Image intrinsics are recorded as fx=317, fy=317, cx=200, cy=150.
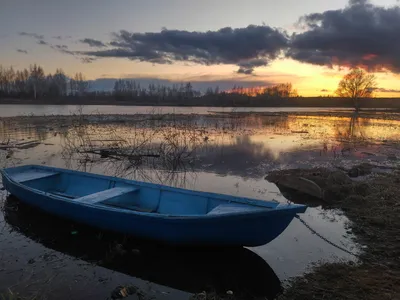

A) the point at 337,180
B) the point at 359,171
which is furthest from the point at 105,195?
the point at 359,171

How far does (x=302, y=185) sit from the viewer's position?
9.90 m

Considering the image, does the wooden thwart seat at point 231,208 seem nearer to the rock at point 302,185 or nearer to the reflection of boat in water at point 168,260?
the reflection of boat in water at point 168,260

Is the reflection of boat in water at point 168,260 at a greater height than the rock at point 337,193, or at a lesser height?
lesser

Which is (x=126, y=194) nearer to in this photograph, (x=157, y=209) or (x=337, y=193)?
(x=157, y=209)

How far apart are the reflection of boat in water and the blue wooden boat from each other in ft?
1.06

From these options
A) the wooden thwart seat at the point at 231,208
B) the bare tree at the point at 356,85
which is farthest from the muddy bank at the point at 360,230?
the bare tree at the point at 356,85

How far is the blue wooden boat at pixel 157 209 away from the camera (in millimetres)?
5410

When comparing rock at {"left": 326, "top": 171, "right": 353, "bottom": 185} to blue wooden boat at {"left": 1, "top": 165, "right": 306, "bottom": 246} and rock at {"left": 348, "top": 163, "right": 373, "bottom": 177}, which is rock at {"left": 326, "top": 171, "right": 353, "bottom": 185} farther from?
blue wooden boat at {"left": 1, "top": 165, "right": 306, "bottom": 246}

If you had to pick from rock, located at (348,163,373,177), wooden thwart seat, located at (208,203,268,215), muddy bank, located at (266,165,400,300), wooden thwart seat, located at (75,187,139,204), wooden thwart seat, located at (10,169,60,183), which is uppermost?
wooden thwart seat, located at (208,203,268,215)

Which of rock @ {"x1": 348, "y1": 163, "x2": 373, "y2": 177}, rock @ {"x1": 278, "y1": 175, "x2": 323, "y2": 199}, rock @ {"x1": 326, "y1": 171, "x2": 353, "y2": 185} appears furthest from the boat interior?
rock @ {"x1": 348, "y1": 163, "x2": 373, "y2": 177}

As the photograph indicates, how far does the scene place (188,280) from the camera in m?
5.37

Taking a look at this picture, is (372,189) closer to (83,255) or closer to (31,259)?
(83,255)

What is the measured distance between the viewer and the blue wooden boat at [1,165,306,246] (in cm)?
541

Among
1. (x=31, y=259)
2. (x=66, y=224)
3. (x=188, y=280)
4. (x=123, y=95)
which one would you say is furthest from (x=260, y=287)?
(x=123, y=95)
